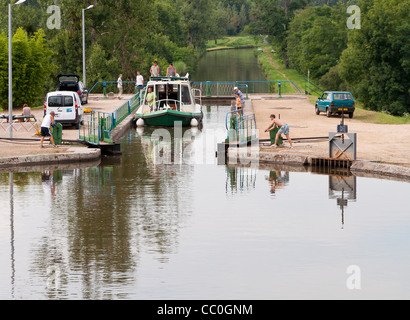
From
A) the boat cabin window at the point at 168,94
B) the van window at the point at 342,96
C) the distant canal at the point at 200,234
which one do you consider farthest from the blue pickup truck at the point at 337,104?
the distant canal at the point at 200,234

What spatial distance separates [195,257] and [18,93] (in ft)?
108

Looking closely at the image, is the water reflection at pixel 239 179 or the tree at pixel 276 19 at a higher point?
the tree at pixel 276 19

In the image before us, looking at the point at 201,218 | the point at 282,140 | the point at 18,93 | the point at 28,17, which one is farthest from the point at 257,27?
the point at 201,218

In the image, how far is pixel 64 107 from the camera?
37219mm

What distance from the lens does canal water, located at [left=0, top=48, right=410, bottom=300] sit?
14617mm

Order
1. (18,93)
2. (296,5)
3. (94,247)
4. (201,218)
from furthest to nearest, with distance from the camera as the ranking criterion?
1. (296,5)
2. (18,93)
3. (201,218)
4. (94,247)

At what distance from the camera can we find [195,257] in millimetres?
16406

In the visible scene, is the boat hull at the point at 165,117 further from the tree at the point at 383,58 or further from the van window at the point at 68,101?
the tree at the point at 383,58

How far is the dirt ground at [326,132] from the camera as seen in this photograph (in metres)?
29.1

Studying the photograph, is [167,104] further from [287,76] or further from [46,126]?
[287,76]

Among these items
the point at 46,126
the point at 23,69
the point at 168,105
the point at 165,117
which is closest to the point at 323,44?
the point at 23,69

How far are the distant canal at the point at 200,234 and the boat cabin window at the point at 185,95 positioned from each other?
15.4m

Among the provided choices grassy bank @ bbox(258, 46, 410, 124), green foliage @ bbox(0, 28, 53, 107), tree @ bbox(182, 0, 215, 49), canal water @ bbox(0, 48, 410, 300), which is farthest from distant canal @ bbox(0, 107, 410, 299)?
tree @ bbox(182, 0, 215, 49)

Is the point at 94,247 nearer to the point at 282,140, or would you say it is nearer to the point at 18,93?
the point at 282,140
